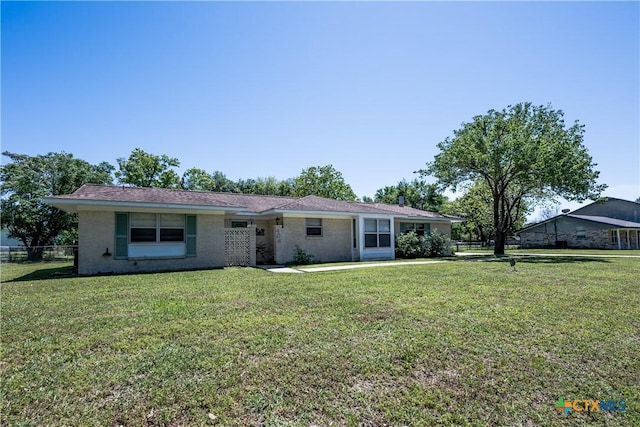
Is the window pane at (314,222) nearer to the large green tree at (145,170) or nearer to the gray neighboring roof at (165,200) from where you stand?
the gray neighboring roof at (165,200)

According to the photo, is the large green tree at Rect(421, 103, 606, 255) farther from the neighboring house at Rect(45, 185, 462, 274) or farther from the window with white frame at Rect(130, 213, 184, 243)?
the window with white frame at Rect(130, 213, 184, 243)

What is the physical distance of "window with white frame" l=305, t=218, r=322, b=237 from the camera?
56.2 feet

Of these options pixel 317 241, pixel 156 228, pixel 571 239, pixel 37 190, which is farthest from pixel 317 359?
pixel 571 239

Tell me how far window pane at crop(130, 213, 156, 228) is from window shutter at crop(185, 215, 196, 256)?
1330 mm

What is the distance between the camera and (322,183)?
42031mm

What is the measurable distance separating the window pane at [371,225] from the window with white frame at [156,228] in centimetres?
981

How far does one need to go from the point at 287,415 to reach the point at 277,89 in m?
15.3

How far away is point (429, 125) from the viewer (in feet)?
66.5

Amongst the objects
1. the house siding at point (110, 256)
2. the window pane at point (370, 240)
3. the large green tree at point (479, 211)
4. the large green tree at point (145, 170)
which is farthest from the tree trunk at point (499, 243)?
the large green tree at point (145, 170)

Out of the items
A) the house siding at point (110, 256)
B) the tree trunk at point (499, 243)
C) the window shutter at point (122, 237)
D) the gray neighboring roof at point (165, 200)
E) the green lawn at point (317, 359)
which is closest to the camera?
the green lawn at point (317, 359)

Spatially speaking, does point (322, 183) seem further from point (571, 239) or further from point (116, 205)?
point (116, 205)

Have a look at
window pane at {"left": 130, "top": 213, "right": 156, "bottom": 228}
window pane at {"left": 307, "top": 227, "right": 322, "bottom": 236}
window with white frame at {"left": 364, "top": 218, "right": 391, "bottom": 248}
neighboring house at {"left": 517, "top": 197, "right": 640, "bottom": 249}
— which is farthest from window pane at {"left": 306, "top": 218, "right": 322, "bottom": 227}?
neighboring house at {"left": 517, "top": 197, "right": 640, "bottom": 249}

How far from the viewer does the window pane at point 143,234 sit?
42.0 ft

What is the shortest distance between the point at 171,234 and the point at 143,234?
1034 millimetres
